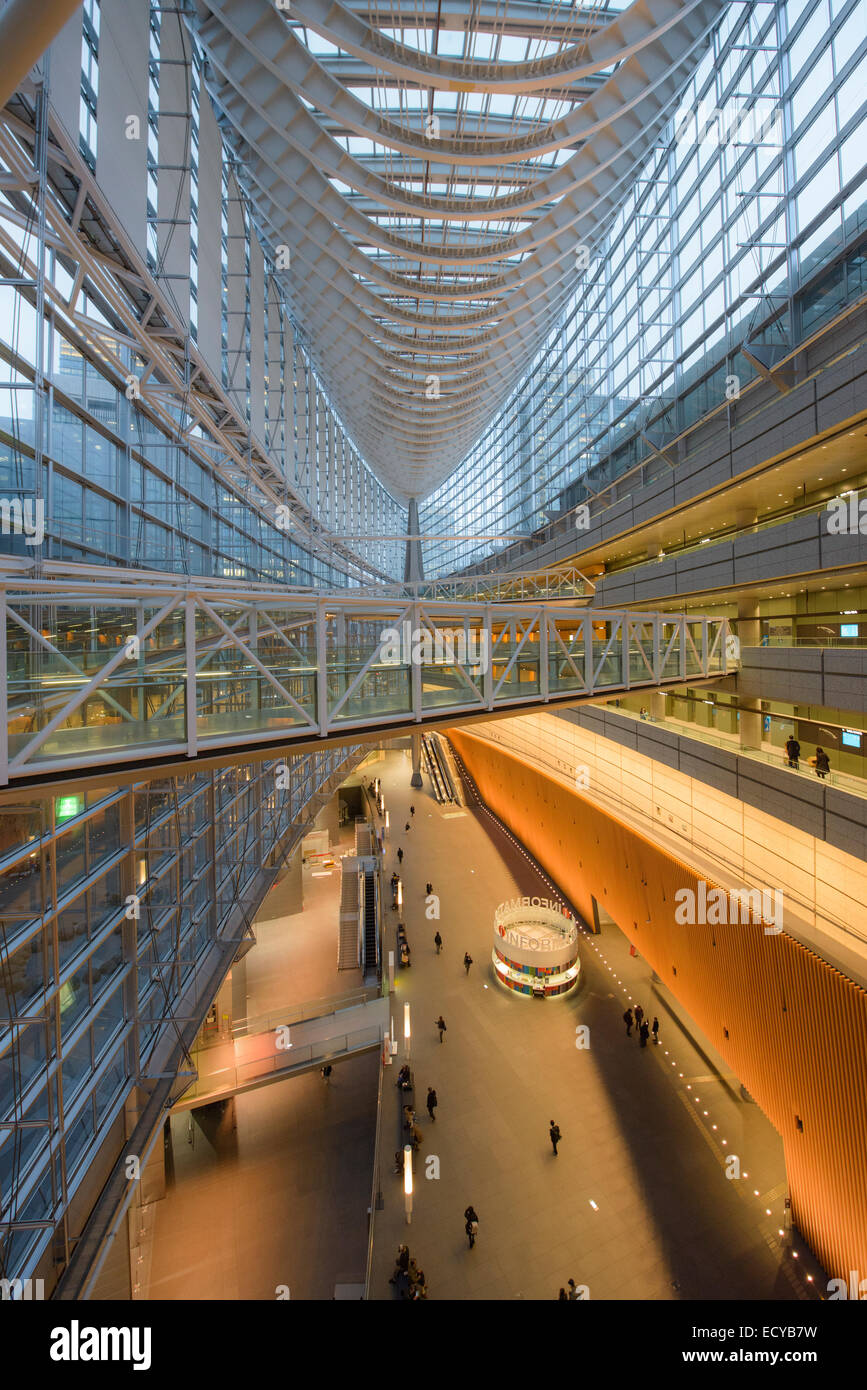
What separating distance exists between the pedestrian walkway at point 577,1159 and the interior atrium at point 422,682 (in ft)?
0.28

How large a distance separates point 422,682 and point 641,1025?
14383 millimetres

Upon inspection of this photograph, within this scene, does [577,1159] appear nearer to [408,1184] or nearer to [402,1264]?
Answer: [408,1184]

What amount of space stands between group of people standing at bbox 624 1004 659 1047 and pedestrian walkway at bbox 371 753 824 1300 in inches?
11.2

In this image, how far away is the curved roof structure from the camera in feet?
30.7

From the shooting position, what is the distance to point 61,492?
855 centimetres

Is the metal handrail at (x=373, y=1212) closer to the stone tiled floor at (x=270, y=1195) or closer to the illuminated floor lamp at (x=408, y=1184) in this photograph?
the illuminated floor lamp at (x=408, y=1184)

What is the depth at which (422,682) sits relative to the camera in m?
6.25

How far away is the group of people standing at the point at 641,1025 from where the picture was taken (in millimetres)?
15617

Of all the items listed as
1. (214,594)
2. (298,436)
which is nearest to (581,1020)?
(214,594)

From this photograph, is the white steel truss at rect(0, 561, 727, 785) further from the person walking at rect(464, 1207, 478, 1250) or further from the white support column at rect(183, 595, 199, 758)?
the person walking at rect(464, 1207, 478, 1250)

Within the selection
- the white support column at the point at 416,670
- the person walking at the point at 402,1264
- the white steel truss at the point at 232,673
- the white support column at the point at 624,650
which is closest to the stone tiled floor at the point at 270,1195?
the person walking at the point at 402,1264

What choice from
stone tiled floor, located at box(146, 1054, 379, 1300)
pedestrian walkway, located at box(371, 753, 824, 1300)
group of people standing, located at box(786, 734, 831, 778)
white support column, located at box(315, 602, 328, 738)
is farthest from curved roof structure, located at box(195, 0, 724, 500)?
stone tiled floor, located at box(146, 1054, 379, 1300)

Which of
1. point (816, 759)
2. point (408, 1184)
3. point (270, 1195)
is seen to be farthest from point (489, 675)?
point (270, 1195)
